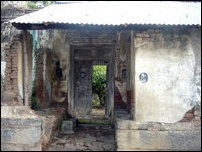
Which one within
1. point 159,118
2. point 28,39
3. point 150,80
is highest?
point 28,39

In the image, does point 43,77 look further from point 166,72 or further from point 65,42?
point 166,72

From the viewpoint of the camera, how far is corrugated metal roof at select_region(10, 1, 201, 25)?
23.2 ft

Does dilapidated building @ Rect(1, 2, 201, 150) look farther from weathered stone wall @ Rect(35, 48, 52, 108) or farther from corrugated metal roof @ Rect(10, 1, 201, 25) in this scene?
weathered stone wall @ Rect(35, 48, 52, 108)

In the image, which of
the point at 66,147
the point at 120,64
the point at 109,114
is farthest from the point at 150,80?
the point at 109,114

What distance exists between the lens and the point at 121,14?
778 cm

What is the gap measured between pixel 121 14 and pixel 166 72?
171cm

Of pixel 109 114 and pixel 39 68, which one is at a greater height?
pixel 39 68

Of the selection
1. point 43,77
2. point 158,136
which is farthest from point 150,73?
point 43,77

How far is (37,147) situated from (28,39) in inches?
104

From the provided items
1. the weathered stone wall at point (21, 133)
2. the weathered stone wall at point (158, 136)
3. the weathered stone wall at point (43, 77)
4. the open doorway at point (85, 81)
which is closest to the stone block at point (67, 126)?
the weathered stone wall at point (43, 77)

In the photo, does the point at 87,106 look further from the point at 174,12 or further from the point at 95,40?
the point at 174,12

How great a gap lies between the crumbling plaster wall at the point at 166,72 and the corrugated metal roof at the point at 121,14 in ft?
1.16

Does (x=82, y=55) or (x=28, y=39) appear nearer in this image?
(x=28, y=39)

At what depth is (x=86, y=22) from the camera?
7.00 meters
